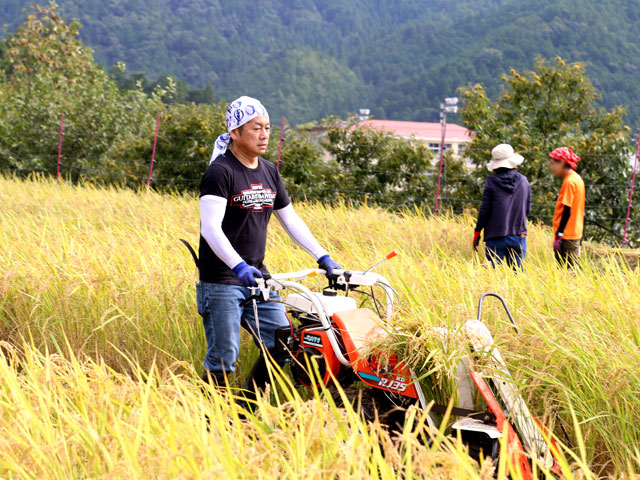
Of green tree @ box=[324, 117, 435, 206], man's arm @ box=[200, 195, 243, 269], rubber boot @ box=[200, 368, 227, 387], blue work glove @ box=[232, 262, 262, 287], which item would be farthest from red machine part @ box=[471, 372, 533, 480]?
green tree @ box=[324, 117, 435, 206]

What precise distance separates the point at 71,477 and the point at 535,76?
42.3ft

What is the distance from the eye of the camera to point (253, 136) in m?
3.63

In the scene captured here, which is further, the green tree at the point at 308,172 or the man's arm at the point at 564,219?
the green tree at the point at 308,172

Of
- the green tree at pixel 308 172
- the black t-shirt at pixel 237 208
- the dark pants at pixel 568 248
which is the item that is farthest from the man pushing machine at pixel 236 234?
the green tree at pixel 308 172

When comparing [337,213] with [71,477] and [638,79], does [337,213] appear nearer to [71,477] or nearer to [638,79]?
[71,477]

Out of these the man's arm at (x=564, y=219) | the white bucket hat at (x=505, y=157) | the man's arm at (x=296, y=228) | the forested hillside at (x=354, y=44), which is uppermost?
the forested hillside at (x=354, y=44)

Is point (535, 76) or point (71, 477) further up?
point (535, 76)

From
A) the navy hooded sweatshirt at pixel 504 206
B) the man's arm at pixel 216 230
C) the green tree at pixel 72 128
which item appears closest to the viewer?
the man's arm at pixel 216 230

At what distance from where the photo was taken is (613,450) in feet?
10.5

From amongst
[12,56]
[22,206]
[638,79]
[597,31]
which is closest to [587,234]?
[22,206]

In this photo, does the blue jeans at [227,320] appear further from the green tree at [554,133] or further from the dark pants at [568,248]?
the green tree at [554,133]

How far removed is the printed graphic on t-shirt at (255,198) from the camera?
11.8ft

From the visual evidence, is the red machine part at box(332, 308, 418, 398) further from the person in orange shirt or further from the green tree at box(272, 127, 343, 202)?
the green tree at box(272, 127, 343, 202)

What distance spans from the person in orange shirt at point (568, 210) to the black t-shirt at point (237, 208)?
3.57 meters
